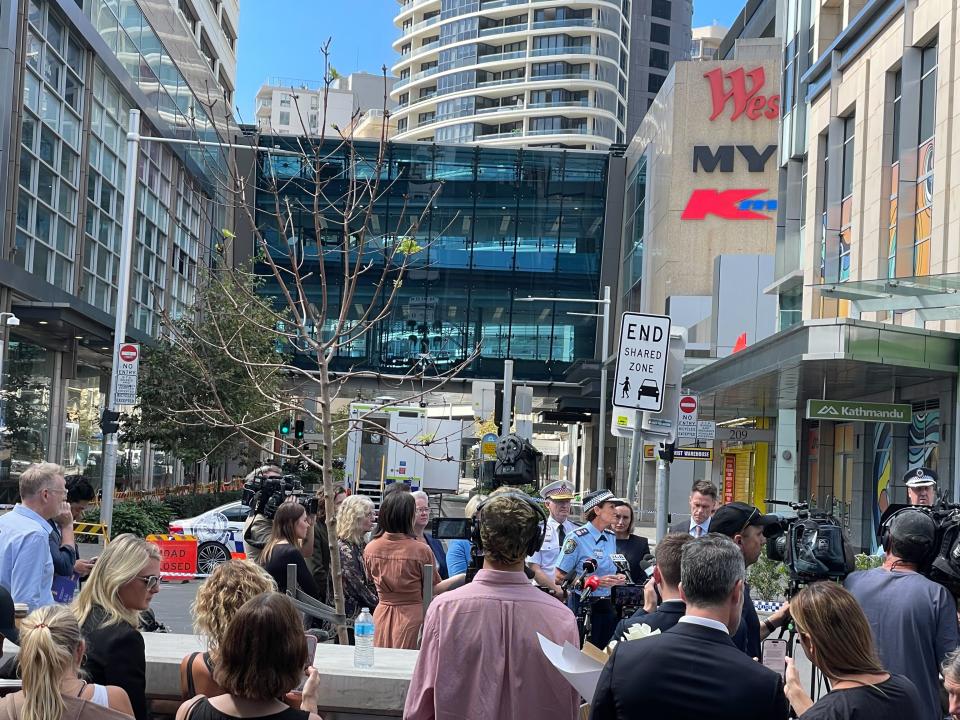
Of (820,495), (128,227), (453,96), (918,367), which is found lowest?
(820,495)

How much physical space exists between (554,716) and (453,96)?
4626 inches

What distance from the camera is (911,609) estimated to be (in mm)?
5582

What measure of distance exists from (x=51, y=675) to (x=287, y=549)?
3520 millimetres

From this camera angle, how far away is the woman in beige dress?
7.26m

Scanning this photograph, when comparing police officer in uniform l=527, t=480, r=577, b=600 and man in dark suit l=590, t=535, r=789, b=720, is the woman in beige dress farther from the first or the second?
man in dark suit l=590, t=535, r=789, b=720

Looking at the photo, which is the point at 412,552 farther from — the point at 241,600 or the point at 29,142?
the point at 29,142

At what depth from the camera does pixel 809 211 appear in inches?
1174

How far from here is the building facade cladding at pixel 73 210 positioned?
1124 inches

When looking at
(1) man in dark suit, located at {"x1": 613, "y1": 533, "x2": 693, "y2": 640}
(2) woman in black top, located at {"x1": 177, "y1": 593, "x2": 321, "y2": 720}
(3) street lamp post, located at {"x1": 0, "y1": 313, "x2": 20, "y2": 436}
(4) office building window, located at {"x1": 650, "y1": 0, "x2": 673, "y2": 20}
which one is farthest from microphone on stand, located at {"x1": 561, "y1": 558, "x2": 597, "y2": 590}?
(4) office building window, located at {"x1": 650, "y1": 0, "x2": 673, "y2": 20}

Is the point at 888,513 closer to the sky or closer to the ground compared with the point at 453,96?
closer to the ground

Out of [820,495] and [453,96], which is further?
[453,96]

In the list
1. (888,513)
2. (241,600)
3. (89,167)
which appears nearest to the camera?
(241,600)

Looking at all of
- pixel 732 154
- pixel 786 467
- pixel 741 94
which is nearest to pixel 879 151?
pixel 786 467

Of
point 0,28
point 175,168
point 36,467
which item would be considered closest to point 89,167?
point 0,28
